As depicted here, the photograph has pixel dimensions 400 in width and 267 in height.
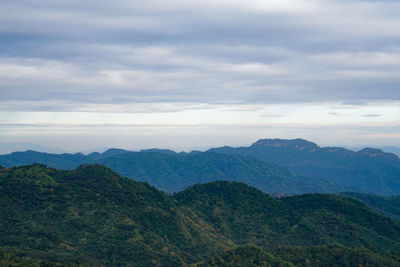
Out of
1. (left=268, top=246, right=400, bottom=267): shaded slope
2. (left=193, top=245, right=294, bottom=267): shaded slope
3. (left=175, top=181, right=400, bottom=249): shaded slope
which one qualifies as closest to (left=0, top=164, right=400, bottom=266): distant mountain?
(left=193, top=245, right=294, bottom=267): shaded slope

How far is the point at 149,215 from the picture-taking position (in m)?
168

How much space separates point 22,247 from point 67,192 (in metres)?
46.8

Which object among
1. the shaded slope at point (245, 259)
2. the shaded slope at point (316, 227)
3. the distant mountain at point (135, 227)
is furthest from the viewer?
the shaded slope at point (316, 227)

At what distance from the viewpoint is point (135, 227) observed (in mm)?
153750

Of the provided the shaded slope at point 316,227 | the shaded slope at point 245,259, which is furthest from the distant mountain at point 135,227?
the shaded slope at point 316,227

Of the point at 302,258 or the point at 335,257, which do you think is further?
the point at 302,258

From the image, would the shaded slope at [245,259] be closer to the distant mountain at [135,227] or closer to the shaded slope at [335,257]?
the distant mountain at [135,227]

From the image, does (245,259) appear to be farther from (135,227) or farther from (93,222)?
(93,222)

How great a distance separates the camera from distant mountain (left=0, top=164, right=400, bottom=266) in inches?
5079

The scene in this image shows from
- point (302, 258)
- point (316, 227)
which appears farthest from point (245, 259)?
point (316, 227)

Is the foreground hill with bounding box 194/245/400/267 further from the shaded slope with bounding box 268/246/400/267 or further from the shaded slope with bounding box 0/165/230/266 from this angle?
the shaded slope with bounding box 0/165/230/266

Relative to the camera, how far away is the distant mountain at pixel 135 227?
423 feet

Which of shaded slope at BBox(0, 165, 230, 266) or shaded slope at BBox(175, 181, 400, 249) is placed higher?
shaded slope at BBox(0, 165, 230, 266)

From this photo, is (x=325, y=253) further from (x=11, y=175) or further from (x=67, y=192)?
(x=11, y=175)
